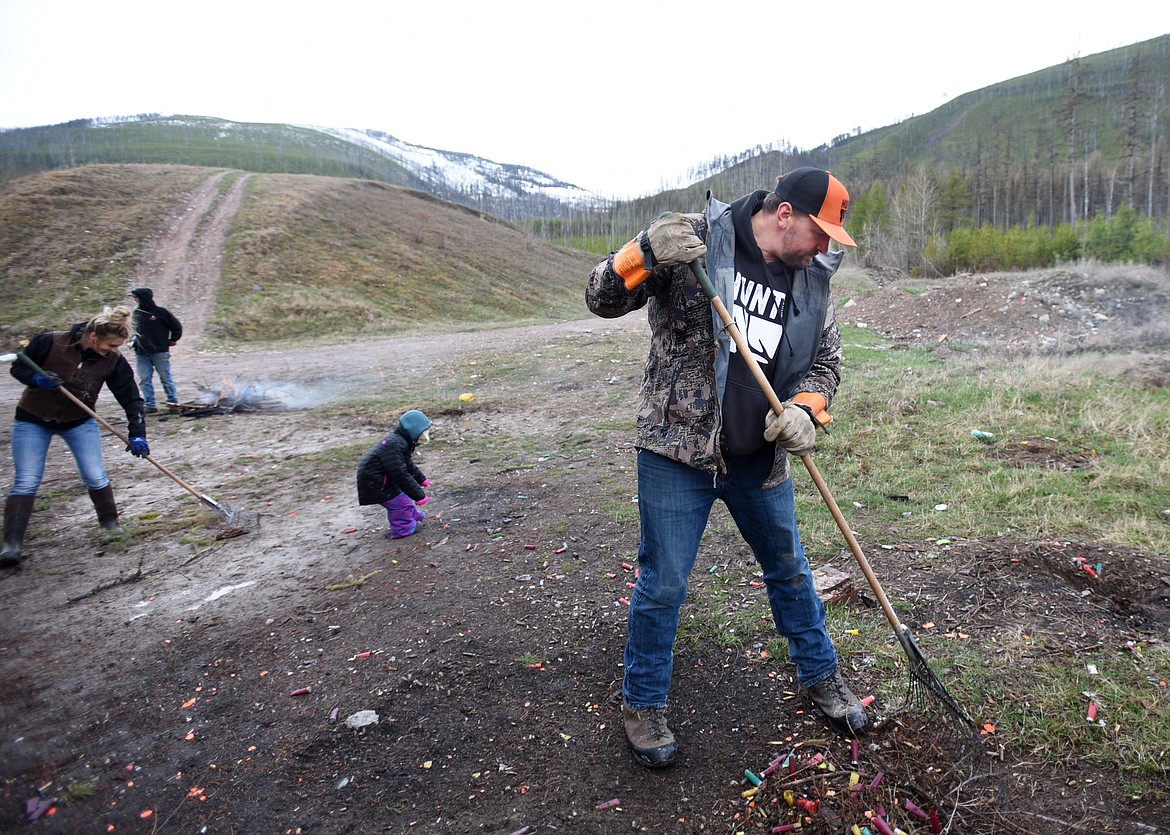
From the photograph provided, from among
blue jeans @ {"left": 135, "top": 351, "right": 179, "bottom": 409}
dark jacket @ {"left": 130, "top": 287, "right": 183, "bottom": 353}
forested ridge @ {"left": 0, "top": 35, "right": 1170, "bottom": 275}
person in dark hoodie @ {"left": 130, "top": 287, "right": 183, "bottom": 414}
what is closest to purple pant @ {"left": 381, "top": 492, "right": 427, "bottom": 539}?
person in dark hoodie @ {"left": 130, "top": 287, "right": 183, "bottom": 414}

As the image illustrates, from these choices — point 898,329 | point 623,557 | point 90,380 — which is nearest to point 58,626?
point 90,380

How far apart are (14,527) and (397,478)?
3.16 m

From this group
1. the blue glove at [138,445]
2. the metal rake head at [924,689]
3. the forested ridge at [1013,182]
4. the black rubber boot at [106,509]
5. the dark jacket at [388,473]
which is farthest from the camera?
the forested ridge at [1013,182]

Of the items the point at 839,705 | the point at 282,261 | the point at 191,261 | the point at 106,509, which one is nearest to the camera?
the point at 839,705

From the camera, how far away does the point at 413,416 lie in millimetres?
5359

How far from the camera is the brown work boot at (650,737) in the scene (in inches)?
106

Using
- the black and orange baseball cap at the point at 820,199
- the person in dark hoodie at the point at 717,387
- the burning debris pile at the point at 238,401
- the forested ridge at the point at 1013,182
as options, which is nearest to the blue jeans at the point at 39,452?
the burning debris pile at the point at 238,401

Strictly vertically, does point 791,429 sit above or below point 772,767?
above

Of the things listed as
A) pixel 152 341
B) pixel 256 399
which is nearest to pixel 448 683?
pixel 256 399

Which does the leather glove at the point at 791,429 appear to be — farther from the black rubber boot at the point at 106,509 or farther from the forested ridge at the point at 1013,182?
the forested ridge at the point at 1013,182

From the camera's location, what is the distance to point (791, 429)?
2.50 m

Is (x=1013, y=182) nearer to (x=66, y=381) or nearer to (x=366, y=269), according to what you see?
(x=366, y=269)

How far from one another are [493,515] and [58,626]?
10.2ft

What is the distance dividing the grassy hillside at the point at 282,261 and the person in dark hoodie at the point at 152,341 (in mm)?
8834
